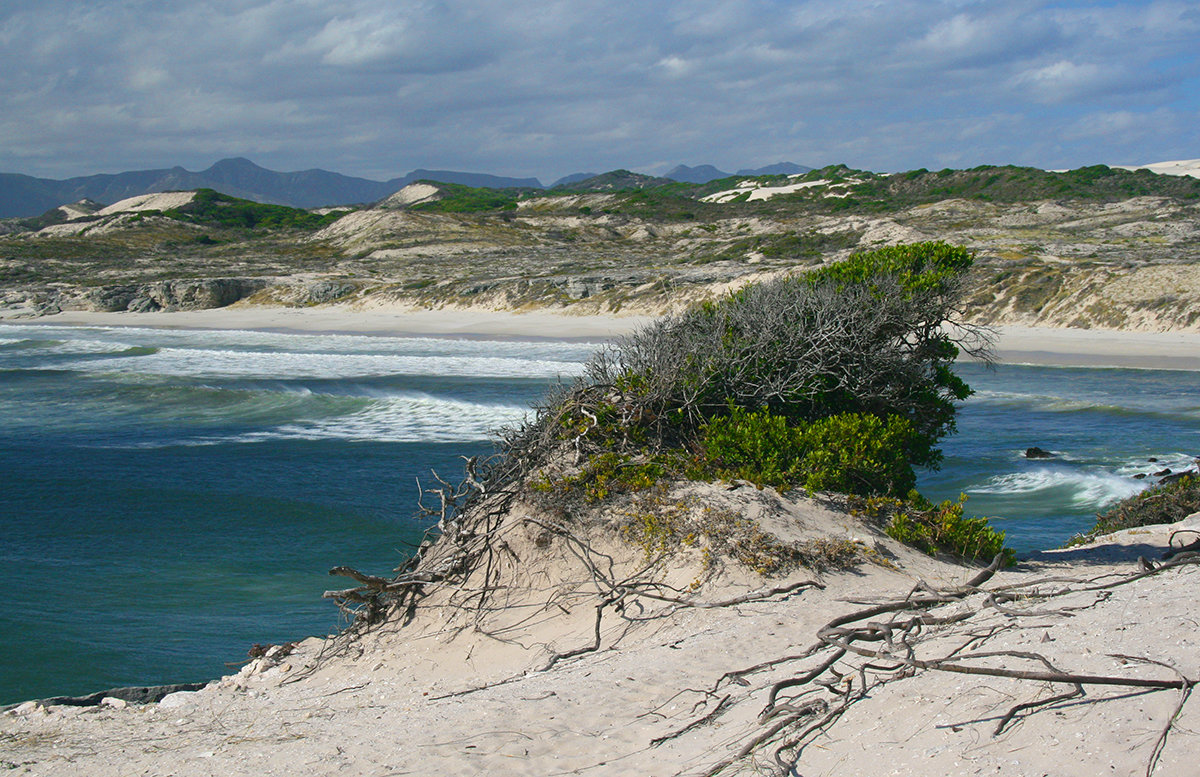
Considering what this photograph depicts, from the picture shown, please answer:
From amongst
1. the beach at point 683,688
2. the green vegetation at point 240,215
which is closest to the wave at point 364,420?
the beach at point 683,688

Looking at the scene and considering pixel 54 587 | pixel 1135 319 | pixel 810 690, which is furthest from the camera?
pixel 1135 319

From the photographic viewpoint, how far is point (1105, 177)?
244 ft

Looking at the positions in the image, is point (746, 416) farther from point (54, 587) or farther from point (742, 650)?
point (54, 587)

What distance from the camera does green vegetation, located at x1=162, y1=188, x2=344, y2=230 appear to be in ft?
271

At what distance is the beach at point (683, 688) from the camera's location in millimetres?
3326

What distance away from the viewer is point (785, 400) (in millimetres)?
7824

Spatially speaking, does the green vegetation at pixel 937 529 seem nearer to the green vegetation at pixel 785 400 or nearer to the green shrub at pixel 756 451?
the green vegetation at pixel 785 400

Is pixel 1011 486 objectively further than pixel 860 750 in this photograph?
Yes

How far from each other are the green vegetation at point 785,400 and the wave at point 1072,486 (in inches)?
214

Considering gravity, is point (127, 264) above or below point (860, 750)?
above

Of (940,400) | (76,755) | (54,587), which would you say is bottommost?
(54,587)

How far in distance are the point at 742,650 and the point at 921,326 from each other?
4664 mm

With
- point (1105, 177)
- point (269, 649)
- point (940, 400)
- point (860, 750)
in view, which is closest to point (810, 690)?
point (860, 750)

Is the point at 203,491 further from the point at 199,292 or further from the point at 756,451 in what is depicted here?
the point at 199,292
